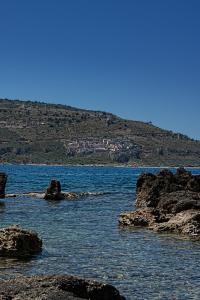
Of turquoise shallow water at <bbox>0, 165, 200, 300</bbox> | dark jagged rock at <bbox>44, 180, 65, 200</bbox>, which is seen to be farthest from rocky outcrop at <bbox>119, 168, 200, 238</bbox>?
dark jagged rock at <bbox>44, 180, 65, 200</bbox>

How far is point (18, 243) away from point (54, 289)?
36.9 ft

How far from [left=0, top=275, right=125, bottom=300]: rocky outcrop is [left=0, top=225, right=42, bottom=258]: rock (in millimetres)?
10057

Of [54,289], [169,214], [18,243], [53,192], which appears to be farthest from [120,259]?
[53,192]

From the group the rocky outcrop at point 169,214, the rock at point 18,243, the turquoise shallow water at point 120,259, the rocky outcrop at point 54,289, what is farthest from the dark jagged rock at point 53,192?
the rocky outcrop at point 54,289

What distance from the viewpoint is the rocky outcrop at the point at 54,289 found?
988 centimetres

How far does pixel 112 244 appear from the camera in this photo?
2489 cm

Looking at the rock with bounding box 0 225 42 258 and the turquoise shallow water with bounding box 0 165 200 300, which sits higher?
the rock with bounding box 0 225 42 258

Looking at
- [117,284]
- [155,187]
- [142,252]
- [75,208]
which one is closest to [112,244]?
[142,252]

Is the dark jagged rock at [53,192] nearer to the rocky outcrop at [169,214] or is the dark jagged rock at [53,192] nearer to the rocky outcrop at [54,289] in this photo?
the rocky outcrop at [169,214]

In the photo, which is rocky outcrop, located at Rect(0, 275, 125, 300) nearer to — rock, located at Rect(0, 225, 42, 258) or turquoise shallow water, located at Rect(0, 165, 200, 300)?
turquoise shallow water, located at Rect(0, 165, 200, 300)

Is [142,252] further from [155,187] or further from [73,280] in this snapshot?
[155,187]

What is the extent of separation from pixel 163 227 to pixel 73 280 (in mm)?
19025

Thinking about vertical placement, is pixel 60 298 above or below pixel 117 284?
above

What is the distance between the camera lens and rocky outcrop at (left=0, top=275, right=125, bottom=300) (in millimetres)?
9875
